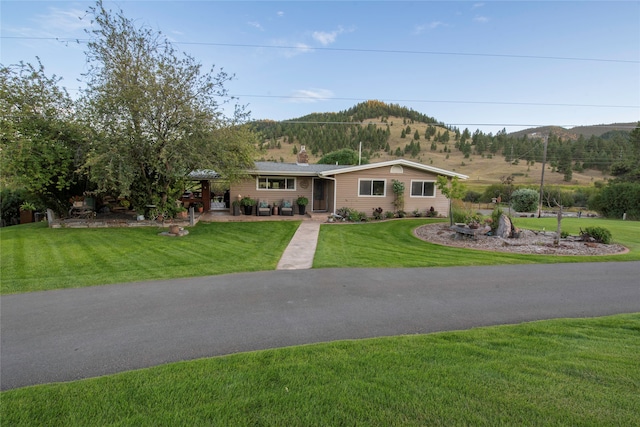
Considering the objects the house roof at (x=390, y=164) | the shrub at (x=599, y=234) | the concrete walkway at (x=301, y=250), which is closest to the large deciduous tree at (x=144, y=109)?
the concrete walkway at (x=301, y=250)

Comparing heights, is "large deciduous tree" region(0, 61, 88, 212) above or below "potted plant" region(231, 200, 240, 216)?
above

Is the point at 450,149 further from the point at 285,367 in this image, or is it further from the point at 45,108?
the point at 285,367

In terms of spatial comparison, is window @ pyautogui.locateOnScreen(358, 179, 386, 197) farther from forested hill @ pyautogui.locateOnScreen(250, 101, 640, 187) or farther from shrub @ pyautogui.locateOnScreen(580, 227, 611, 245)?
forested hill @ pyautogui.locateOnScreen(250, 101, 640, 187)

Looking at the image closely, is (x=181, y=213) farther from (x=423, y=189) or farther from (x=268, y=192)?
(x=423, y=189)

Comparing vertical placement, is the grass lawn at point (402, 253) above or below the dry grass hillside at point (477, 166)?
below

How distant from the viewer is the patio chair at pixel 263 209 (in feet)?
52.8

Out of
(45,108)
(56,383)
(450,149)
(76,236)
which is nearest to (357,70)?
(45,108)

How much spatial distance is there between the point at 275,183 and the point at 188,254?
901 cm

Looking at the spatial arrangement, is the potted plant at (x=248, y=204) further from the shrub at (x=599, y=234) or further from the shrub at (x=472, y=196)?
the shrub at (x=472, y=196)

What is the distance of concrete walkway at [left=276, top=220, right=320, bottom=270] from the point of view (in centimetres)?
729

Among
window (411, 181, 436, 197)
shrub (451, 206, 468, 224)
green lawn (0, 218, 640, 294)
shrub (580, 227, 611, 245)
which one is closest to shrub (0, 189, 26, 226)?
green lawn (0, 218, 640, 294)

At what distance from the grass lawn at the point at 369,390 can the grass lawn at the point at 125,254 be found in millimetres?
3931

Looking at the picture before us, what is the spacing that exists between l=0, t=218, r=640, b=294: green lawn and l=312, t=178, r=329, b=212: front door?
5.00 m

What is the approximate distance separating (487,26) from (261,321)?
15792 mm
